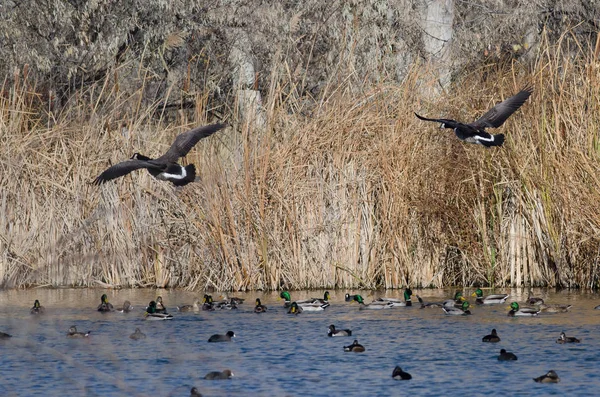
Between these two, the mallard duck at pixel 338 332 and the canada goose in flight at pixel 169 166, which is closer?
the canada goose in flight at pixel 169 166

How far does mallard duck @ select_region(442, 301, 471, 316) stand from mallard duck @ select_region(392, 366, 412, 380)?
4038 millimetres

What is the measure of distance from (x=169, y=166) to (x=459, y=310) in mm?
4259

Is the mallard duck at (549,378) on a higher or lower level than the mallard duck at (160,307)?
lower

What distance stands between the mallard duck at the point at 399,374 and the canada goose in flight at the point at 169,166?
13.3ft

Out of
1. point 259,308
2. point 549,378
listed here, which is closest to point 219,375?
point 549,378

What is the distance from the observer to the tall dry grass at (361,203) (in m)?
16.1

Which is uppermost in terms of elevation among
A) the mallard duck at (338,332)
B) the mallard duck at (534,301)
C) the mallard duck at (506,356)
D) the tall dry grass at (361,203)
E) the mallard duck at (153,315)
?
the tall dry grass at (361,203)

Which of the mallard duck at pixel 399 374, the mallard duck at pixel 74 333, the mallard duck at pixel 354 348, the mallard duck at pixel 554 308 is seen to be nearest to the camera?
the mallard duck at pixel 399 374

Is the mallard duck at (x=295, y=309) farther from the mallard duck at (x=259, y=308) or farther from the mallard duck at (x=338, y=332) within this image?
the mallard duck at (x=338, y=332)

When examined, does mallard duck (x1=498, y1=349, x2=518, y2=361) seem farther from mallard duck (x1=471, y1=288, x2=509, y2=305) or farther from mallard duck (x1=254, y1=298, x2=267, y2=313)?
mallard duck (x1=254, y1=298, x2=267, y2=313)

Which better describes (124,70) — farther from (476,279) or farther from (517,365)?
(517,365)

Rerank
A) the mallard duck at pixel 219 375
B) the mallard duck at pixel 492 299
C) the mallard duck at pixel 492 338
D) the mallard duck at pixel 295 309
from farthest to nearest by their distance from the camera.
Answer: the mallard duck at pixel 492 299 → the mallard duck at pixel 295 309 → the mallard duck at pixel 492 338 → the mallard duck at pixel 219 375

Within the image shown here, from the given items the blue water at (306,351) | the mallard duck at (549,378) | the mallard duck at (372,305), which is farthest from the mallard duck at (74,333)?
the mallard duck at (549,378)

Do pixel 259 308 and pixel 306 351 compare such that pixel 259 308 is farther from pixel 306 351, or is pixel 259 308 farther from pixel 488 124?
pixel 488 124
